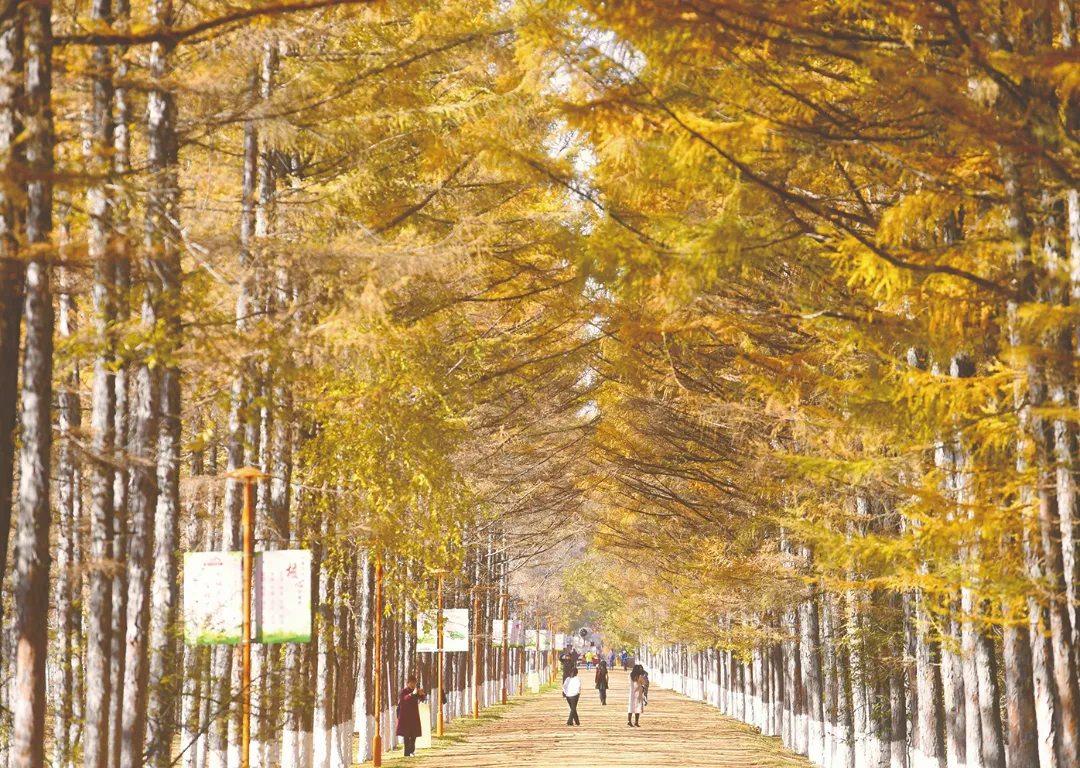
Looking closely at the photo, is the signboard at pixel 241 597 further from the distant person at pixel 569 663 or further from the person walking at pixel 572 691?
the distant person at pixel 569 663

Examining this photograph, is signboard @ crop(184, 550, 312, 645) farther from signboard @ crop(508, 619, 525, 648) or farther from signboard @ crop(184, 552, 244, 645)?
signboard @ crop(508, 619, 525, 648)

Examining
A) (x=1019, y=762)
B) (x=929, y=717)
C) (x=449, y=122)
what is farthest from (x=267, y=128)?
(x=929, y=717)

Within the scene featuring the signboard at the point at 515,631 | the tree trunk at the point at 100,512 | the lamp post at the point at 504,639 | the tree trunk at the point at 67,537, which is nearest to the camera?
the tree trunk at the point at 100,512

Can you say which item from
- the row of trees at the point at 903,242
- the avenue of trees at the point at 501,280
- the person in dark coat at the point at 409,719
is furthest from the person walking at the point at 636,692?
the row of trees at the point at 903,242

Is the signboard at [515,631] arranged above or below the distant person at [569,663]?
above

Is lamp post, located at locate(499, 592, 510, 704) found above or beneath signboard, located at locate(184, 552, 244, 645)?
beneath

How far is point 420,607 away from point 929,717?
1034cm

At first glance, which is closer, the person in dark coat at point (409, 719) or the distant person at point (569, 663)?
the person in dark coat at point (409, 719)

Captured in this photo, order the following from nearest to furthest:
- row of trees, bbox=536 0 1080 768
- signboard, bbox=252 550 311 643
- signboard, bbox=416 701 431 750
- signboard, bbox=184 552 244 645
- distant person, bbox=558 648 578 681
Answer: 1. row of trees, bbox=536 0 1080 768
2. signboard, bbox=184 552 244 645
3. signboard, bbox=252 550 311 643
4. signboard, bbox=416 701 431 750
5. distant person, bbox=558 648 578 681

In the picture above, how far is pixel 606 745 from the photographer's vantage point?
108 ft

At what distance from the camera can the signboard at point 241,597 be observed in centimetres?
1378

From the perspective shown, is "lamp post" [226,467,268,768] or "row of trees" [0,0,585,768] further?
"lamp post" [226,467,268,768]

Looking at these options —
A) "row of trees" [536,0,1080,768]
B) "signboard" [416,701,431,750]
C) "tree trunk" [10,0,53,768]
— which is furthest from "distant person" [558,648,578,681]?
"tree trunk" [10,0,53,768]

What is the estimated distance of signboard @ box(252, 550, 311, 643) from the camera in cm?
1445
